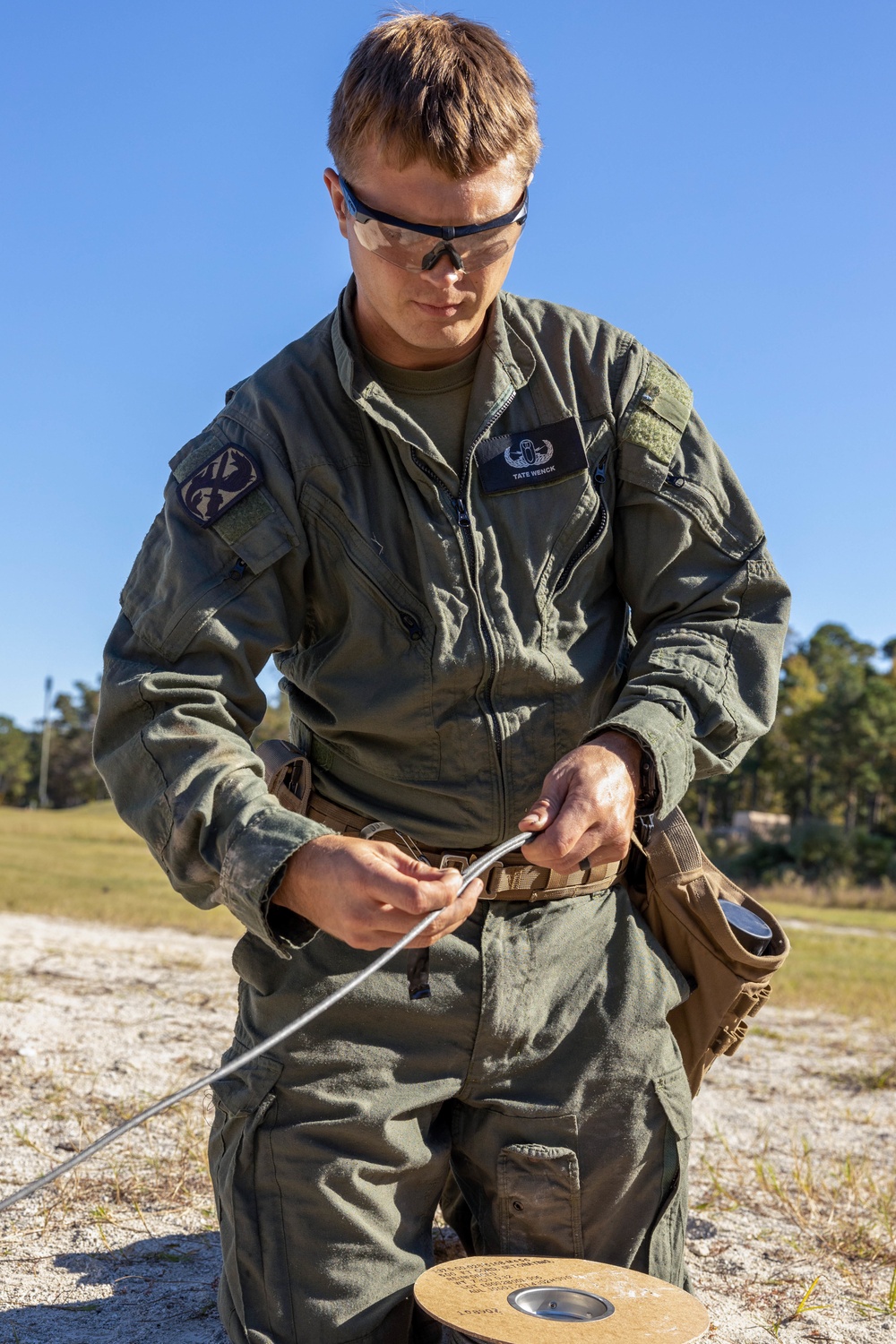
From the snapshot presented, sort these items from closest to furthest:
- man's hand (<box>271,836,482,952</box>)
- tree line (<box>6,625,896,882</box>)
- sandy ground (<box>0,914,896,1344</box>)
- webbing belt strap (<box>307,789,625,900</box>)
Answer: man's hand (<box>271,836,482,952</box>) < webbing belt strap (<box>307,789,625,900</box>) < sandy ground (<box>0,914,896,1344</box>) < tree line (<box>6,625,896,882</box>)

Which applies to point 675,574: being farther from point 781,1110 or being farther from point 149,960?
point 149,960

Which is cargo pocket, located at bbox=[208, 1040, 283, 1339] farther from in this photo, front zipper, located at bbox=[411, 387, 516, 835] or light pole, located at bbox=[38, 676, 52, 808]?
light pole, located at bbox=[38, 676, 52, 808]

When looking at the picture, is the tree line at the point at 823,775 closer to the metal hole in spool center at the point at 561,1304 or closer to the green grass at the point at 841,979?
the green grass at the point at 841,979

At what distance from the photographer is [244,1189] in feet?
7.94

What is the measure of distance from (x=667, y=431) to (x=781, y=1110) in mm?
3746

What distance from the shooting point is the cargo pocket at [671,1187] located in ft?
8.36

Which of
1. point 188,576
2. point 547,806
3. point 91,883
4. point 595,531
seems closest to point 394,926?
point 547,806

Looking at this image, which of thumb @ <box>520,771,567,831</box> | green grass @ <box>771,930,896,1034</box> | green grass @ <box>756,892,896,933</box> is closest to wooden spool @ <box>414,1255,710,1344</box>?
thumb @ <box>520,771,567,831</box>

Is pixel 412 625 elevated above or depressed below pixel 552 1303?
above

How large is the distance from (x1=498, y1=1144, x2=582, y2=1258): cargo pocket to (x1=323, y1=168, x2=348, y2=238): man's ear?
185 centimetres

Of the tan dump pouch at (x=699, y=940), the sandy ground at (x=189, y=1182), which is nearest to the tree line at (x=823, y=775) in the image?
the sandy ground at (x=189, y=1182)

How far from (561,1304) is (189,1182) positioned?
185 centimetres

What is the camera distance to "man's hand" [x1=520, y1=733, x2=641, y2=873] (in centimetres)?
207

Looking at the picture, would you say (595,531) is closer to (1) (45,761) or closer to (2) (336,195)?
(2) (336,195)
